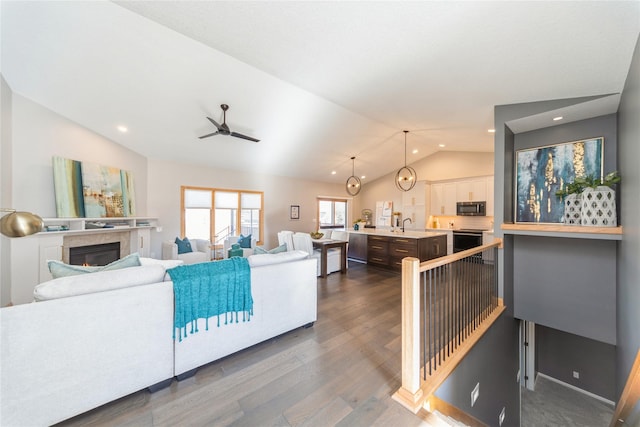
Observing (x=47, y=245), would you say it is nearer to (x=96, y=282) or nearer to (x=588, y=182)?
(x=96, y=282)

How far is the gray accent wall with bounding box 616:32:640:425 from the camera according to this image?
1.77m

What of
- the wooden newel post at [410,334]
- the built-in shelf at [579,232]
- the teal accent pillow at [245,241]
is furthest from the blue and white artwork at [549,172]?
the teal accent pillow at [245,241]

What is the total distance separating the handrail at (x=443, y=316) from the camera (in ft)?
5.82

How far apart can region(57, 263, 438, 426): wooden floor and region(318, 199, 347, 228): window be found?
5.83 metres

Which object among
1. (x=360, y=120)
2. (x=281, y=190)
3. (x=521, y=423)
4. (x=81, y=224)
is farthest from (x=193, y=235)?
(x=521, y=423)

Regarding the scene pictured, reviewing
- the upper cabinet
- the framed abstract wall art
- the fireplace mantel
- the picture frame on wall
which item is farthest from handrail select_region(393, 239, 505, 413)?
the picture frame on wall

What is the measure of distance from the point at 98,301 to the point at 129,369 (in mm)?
560

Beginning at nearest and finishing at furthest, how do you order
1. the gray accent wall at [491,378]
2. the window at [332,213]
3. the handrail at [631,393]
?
1. the handrail at [631,393]
2. the gray accent wall at [491,378]
3. the window at [332,213]

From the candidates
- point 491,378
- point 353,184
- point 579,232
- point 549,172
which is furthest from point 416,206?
point 491,378

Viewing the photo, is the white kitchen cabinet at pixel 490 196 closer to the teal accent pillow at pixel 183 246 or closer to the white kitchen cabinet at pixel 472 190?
the white kitchen cabinet at pixel 472 190

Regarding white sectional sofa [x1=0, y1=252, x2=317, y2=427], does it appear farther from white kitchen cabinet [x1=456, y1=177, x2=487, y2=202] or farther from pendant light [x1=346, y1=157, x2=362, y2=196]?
white kitchen cabinet [x1=456, y1=177, x2=487, y2=202]

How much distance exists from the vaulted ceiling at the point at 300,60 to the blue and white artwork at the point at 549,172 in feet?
2.69

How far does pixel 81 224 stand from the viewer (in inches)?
149

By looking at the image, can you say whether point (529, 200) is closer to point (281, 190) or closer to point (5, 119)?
point (281, 190)
